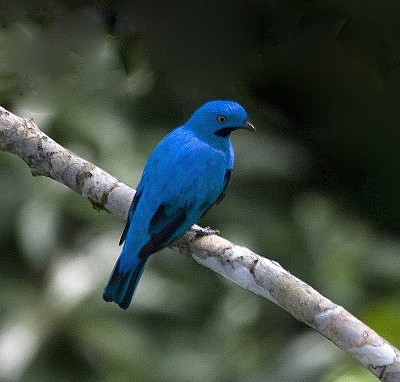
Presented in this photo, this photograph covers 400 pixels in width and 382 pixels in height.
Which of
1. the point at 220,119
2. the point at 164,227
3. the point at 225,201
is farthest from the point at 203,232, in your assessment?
the point at 225,201

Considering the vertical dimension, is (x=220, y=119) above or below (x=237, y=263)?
above

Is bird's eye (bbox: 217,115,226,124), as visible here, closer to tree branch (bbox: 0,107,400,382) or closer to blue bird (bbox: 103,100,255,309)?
blue bird (bbox: 103,100,255,309)

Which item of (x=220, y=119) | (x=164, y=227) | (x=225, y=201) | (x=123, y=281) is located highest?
(x=225, y=201)

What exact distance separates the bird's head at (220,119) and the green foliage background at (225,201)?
876mm

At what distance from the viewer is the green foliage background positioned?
2980 mm

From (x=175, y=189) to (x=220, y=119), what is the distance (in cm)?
18

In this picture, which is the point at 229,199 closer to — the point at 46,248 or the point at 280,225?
the point at 280,225

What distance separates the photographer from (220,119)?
6.61 feet

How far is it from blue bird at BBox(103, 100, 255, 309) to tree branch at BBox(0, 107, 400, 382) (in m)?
0.08

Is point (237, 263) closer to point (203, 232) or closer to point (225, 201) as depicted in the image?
point (203, 232)

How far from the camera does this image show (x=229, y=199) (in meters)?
3.56

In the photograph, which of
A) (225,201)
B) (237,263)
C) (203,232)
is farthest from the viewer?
(225,201)

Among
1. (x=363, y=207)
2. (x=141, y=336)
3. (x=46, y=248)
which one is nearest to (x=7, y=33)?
(x=46, y=248)

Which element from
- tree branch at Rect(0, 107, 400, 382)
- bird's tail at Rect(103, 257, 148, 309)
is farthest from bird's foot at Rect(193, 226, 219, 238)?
bird's tail at Rect(103, 257, 148, 309)
